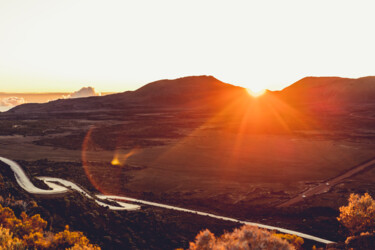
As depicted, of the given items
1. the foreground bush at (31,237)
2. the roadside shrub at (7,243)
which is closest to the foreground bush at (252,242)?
the foreground bush at (31,237)

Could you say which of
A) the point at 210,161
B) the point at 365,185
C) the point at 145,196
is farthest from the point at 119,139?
the point at 365,185

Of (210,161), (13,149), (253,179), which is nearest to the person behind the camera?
(253,179)

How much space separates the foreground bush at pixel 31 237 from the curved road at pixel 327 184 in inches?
1122

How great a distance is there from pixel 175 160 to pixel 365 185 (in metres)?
36.4

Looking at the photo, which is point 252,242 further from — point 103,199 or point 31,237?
point 103,199

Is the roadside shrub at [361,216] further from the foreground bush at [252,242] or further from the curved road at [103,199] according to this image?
the foreground bush at [252,242]

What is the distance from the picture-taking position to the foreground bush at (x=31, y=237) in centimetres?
1622

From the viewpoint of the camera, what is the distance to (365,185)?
152 ft

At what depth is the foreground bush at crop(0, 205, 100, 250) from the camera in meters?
16.2

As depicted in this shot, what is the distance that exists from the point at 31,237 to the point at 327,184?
44084mm

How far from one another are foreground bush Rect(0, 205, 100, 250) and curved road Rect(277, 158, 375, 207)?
93.5 feet

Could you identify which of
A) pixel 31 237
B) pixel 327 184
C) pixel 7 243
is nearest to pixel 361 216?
pixel 327 184

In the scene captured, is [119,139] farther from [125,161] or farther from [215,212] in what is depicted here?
[215,212]

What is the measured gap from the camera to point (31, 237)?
60.5 feet
